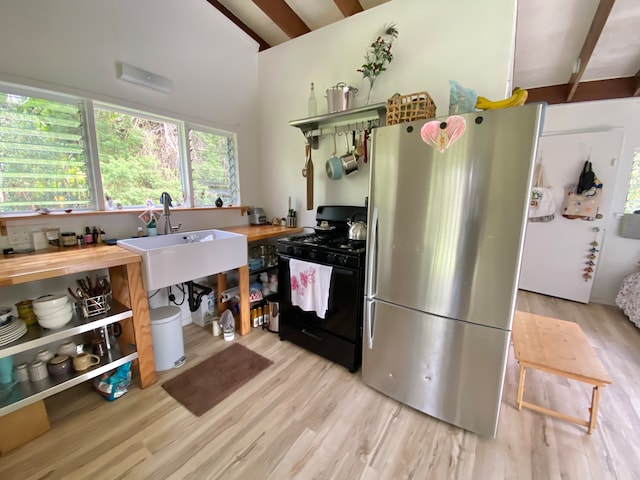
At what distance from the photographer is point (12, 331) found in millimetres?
1324

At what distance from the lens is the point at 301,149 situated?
9.27 feet

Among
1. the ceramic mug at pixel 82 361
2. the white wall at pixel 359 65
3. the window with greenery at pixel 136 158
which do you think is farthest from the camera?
the window with greenery at pixel 136 158

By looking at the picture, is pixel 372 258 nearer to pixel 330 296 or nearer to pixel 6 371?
pixel 330 296

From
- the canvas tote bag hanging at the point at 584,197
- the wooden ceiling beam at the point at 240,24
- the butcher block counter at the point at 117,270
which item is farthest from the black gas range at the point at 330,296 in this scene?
the canvas tote bag hanging at the point at 584,197

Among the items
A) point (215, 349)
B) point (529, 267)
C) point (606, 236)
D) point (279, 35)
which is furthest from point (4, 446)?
point (606, 236)

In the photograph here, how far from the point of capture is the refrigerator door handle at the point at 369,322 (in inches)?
66.0

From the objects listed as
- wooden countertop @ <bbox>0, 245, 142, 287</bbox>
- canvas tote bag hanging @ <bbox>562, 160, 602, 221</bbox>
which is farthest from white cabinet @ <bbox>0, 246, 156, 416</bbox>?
canvas tote bag hanging @ <bbox>562, 160, 602, 221</bbox>

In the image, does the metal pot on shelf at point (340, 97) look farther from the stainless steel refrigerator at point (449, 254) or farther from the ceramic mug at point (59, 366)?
the ceramic mug at point (59, 366)

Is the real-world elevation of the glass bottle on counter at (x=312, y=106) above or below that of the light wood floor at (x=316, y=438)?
above

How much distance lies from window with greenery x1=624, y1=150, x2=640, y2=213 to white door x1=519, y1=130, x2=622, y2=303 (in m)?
0.25

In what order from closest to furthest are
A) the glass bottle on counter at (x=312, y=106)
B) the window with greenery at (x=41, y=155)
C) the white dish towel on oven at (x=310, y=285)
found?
the window with greenery at (x=41, y=155)
the white dish towel on oven at (x=310, y=285)
the glass bottle on counter at (x=312, y=106)

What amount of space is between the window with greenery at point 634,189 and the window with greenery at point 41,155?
5583 mm

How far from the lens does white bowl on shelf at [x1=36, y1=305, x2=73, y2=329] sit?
1.43 metres

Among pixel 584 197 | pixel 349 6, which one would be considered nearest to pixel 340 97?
pixel 349 6
